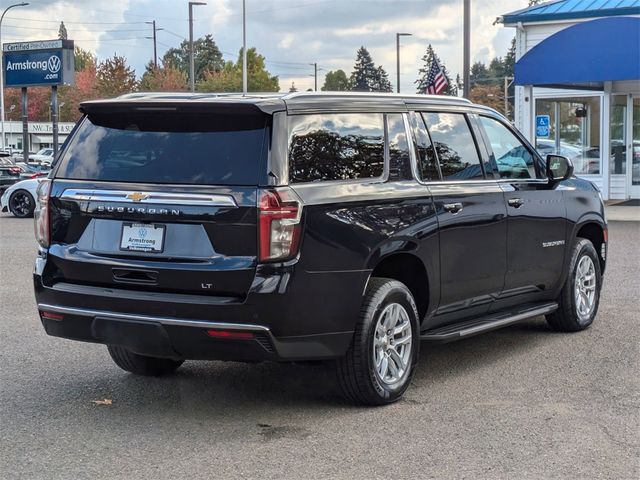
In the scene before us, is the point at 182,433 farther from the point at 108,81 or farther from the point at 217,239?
the point at 108,81

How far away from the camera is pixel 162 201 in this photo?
5.16 meters

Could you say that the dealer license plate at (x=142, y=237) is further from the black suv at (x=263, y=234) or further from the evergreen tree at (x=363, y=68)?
the evergreen tree at (x=363, y=68)

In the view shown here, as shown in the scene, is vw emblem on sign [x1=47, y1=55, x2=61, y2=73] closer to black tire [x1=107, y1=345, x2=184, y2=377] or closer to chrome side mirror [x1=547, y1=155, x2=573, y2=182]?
chrome side mirror [x1=547, y1=155, x2=573, y2=182]

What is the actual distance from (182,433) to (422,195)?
2.15 meters

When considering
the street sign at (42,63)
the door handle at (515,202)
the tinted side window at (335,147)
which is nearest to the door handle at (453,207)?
the tinted side window at (335,147)

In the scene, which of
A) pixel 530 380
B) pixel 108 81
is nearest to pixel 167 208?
pixel 530 380

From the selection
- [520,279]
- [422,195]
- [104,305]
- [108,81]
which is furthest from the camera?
[108,81]

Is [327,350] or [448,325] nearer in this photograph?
[327,350]

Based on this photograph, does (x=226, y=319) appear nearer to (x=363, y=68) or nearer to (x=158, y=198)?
(x=158, y=198)

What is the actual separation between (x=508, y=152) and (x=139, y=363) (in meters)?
3.22

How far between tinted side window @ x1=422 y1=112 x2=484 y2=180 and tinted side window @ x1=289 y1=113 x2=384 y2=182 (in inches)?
24.5

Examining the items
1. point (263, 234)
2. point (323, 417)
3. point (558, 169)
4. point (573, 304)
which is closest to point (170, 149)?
point (263, 234)

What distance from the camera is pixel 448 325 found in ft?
21.1

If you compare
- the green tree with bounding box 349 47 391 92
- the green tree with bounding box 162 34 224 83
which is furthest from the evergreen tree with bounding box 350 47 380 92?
the green tree with bounding box 162 34 224 83
